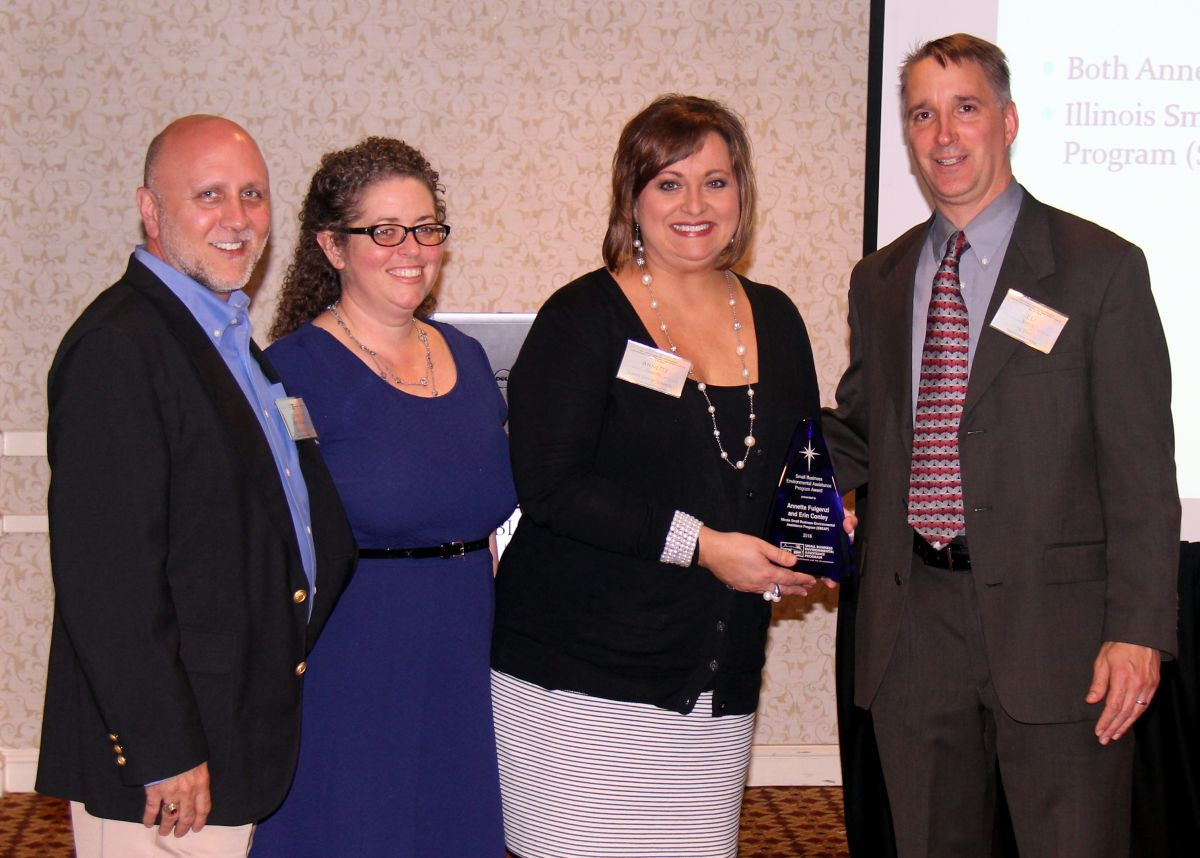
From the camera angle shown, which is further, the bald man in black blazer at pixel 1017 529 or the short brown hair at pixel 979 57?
the short brown hair at pixel 979 57

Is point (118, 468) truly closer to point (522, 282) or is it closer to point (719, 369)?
point (719, 369)

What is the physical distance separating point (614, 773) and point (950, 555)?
784 millimetres

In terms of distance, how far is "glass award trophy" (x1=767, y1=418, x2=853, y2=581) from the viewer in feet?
7.24

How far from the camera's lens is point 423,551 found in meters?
2.24

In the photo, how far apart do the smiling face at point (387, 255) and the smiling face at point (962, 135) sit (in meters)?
1.03

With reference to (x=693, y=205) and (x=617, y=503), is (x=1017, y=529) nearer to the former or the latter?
(x=617, y=503)

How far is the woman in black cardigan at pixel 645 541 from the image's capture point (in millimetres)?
2211

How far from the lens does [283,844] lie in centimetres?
213

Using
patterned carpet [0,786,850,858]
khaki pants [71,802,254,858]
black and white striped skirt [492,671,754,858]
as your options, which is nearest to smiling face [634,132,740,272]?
black and white striped skirt [492,671,754,858]

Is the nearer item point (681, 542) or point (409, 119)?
point (681, 542)

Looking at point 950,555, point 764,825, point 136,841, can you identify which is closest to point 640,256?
point 950,555

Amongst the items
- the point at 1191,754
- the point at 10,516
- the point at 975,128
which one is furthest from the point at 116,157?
the point at 1191,754

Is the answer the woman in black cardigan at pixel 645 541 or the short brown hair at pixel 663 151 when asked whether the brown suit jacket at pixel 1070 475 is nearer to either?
the woman in black cardigan at pixel 645 541

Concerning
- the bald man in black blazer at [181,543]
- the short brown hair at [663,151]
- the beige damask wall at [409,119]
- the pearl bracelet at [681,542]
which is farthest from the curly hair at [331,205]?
the beige damask wall at [409,119]
